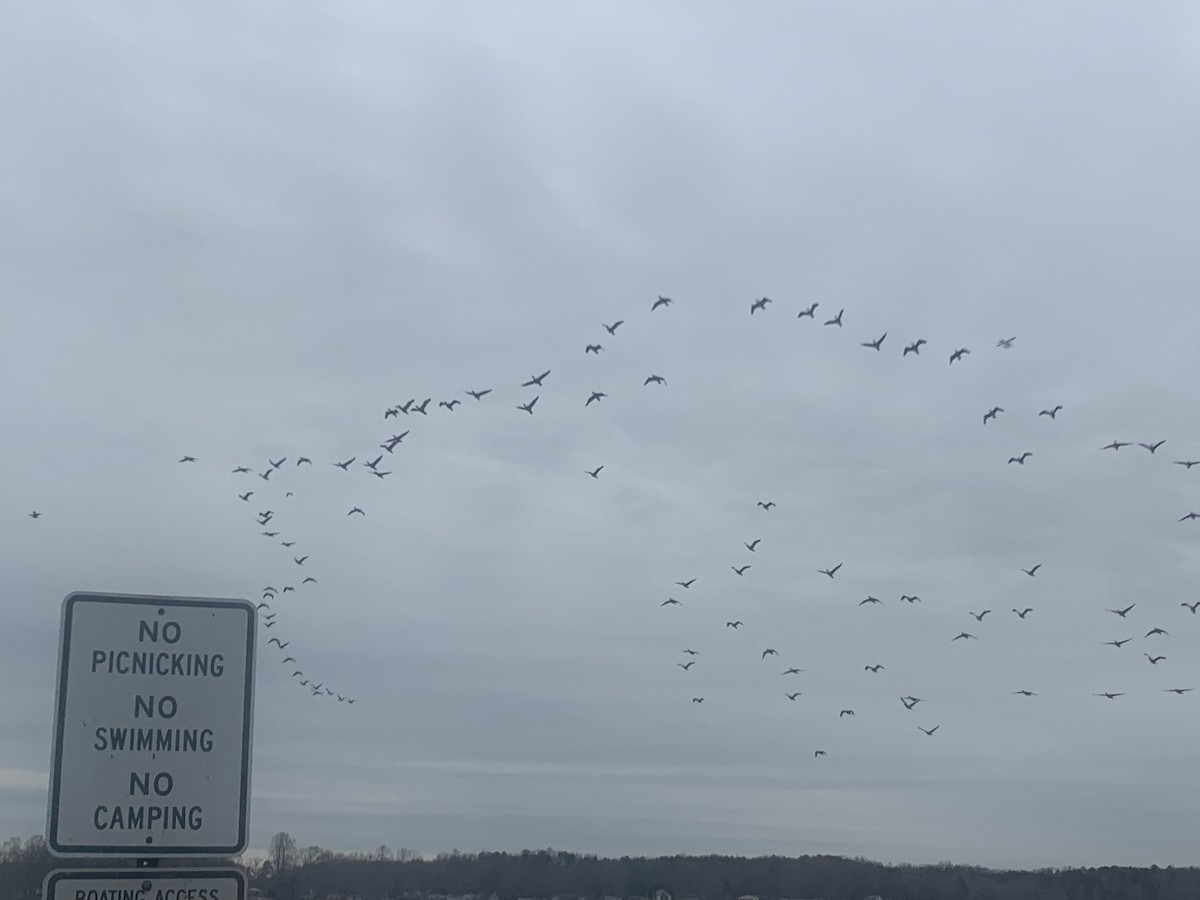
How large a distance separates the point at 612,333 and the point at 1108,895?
508 feet

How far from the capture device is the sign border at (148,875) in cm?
966

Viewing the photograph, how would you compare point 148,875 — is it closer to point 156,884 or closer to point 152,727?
point 156,884

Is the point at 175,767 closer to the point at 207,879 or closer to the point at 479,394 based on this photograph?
the point at 207,879

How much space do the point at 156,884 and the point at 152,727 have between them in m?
1.17

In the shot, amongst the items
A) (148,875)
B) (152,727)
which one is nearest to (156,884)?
(148,875)

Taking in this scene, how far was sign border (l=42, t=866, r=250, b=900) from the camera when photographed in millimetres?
9664

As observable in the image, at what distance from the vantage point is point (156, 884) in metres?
9.93

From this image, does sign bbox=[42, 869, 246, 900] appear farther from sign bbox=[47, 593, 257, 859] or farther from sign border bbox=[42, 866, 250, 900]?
sign bbox=[47, 593, 257, 859]

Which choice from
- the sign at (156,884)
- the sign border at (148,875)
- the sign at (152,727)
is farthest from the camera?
the sign at (152,727)

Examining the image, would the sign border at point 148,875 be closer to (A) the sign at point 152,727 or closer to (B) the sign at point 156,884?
(B) the sign at point 156,884

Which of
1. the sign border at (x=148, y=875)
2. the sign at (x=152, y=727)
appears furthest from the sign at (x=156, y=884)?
the sign at (x=152, y=727)

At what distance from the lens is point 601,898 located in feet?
526

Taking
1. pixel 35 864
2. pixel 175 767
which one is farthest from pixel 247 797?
pixel 35 864

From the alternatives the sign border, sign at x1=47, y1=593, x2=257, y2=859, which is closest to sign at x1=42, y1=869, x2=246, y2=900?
the sign border
